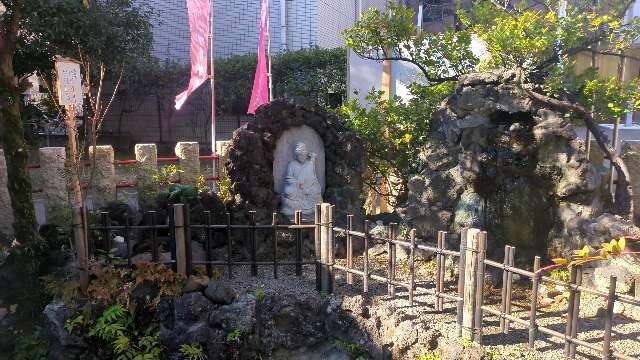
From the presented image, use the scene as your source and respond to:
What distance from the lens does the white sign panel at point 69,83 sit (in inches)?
202

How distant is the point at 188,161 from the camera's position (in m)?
8.89

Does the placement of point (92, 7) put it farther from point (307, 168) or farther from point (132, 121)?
point (132, 121)

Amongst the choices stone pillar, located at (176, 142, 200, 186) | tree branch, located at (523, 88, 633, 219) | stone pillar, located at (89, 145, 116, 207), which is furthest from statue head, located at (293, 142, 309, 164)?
tree branch, located at (523, 88, 633, 219)

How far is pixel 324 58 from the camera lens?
1673 centimetres

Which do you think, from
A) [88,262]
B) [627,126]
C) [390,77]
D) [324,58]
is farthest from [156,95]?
[627,126]

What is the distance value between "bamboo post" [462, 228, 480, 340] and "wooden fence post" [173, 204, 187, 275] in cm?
317

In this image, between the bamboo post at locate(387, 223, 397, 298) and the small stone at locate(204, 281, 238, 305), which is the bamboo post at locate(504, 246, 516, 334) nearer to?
the bamboo post at locate(387, 223, 397, 298)

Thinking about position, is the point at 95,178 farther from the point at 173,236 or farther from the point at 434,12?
the point at 434,12

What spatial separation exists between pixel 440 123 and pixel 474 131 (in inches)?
24.0

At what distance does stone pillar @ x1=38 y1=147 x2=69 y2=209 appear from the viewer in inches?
295

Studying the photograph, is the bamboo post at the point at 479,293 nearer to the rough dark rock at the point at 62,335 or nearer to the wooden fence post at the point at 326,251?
the wooden fence post at the point at 326,251

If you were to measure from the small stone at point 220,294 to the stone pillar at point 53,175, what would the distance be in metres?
3.51

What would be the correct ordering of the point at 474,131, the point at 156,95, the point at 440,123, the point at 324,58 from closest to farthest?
1. the point at 474,131
2. the point at 440,123
3. the point at 324,58
4. the point at 156,95

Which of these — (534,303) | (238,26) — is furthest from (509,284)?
(238,26)
